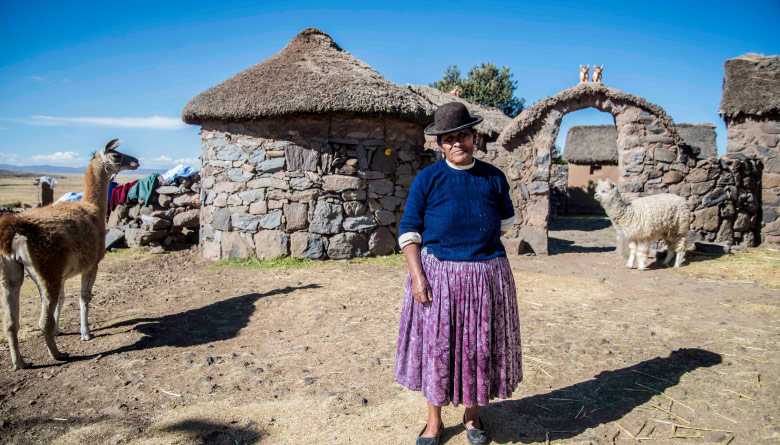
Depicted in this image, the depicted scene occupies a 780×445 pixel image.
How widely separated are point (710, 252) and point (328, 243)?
699cm

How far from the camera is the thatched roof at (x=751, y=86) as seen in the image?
32.5 feet

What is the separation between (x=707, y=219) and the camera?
8.72 m

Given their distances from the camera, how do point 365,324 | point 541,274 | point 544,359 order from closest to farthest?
point 544,359 → point 365,324 → point 541,274

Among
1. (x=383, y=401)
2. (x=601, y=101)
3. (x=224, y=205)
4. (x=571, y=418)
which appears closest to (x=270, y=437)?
(x=383, y=401)

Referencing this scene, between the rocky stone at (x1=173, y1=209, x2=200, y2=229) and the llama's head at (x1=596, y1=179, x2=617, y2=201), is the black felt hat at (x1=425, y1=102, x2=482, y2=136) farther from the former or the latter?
the rocky stone at (x1=173, y1=209, x2=200, y2=229)

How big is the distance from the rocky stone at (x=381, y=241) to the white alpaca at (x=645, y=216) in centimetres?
357

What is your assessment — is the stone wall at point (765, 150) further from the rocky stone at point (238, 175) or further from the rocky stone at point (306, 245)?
the rocky stone at point (238, 175)

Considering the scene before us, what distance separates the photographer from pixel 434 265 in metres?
2.42

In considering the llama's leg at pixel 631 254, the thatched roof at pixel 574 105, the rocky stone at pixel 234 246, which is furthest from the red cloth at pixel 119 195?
the llama's leg at pixel 631 254

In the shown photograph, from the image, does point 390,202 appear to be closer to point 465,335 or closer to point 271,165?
point 271,165

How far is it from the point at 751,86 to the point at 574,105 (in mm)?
5001

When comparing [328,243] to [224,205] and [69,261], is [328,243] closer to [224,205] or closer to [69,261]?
[224,205]

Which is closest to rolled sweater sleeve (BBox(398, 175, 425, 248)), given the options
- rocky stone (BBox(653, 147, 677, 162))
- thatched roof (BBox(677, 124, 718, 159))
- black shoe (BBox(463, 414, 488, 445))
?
black shoe (BBox(463, 414, 488, 445))

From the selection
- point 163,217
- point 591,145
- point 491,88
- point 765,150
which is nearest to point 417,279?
point 163,217
